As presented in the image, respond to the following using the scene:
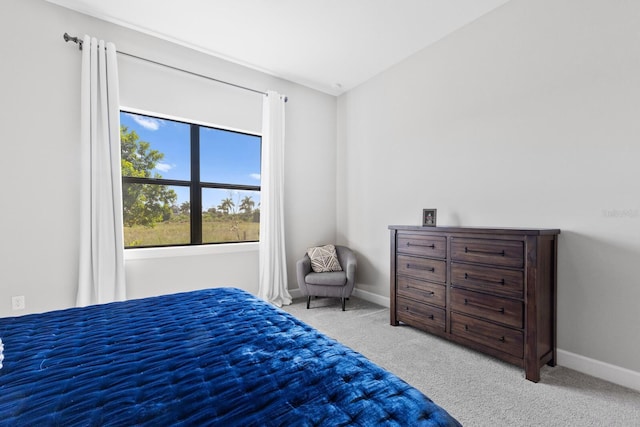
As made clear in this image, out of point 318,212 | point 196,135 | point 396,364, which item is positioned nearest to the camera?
point 396,364

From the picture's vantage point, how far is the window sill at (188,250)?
300cm

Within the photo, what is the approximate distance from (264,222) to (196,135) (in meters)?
1.31

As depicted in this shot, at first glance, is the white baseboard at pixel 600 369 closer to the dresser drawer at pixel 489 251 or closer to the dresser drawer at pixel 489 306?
the dresser drawer at pixel 489 306

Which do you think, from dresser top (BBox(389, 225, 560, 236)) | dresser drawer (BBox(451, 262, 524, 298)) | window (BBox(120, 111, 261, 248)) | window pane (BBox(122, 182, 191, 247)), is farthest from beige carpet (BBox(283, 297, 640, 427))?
window pane (BBox(122, 182, 191, 247))

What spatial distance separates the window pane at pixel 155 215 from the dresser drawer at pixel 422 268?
2417mm

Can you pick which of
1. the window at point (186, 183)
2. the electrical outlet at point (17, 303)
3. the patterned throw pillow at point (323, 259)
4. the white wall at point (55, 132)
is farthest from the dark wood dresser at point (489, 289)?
the electrical outlet at point (17, 303)

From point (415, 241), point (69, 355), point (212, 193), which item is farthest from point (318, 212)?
point (69, 355)

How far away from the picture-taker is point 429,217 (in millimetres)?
2980

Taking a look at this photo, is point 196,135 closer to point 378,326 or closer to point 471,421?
point 378,326

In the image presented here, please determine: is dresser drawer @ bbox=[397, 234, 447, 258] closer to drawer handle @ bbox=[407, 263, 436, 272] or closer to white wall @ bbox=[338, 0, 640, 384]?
drawer handle @ bbox=[407, 263, 436, 272]

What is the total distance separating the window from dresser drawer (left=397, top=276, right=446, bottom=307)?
6.61 feet

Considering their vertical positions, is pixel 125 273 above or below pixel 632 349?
above

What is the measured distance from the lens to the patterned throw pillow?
12.4 feet

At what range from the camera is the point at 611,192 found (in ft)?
6.72
